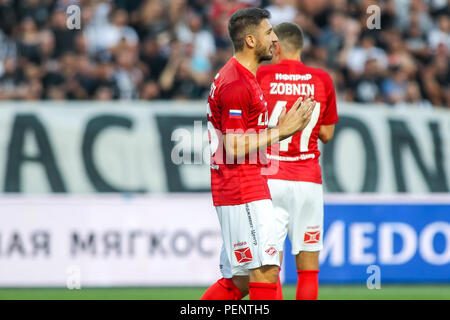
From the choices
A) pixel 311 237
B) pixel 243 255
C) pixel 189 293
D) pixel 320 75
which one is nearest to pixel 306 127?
pixel 320 75

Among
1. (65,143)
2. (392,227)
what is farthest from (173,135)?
(392,227)

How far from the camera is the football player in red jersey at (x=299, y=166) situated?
732 centimetres

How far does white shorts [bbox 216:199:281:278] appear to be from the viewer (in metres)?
6.21

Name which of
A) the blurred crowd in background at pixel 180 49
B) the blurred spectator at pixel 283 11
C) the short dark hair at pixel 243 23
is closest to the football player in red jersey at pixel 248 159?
the short dark hair at pixel 243 23

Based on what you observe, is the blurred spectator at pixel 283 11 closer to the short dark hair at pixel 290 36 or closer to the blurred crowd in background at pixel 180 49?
the blurred crowd in background at pixel 180 49

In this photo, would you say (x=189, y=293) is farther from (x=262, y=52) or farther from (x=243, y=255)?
(x=262, y=52)

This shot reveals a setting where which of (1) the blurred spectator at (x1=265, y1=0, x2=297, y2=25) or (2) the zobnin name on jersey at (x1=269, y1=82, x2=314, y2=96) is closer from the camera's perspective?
(2) the zobnin name on jersey at (x1=269, y1=82, x2=314, y2=96)

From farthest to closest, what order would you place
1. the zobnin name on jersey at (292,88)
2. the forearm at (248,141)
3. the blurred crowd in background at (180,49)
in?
the blurred crowd in background at (180,49) < the zobnin name on jersey at (292,88) < the forearm at (248,141)

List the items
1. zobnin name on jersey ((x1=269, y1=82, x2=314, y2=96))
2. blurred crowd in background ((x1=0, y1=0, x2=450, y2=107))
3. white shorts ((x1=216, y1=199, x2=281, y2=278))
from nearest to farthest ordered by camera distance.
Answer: white shorts ((x1=216, y1=199, x2=281, y2=278)) → zobnin name on jersey ((x1=269, y1=82, x2=314, y2=96)) → blurred crowd in background ((x1=0, y1=0, x2=450, y2=107))

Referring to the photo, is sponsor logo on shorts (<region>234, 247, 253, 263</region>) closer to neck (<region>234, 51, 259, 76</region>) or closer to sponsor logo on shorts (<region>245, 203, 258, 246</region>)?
sponsor logo on shorts (<region>245, 203, 258, 246</region>)

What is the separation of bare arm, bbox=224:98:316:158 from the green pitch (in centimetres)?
375

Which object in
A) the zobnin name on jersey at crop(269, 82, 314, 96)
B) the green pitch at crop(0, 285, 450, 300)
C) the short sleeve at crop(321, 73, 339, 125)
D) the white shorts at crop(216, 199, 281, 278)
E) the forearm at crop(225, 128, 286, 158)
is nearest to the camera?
the forearm at crop(225, 128, 286, 158)

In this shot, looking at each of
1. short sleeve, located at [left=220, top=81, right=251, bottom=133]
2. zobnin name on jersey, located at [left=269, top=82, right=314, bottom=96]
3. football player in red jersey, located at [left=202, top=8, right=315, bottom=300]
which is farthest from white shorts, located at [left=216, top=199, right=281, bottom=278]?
zobnin name on jersey, located at [left=269, top=82, right=314, bottom=96]

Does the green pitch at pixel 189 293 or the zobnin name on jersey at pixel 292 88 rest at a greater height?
the zobnin name on jersey at pixel 292 88
